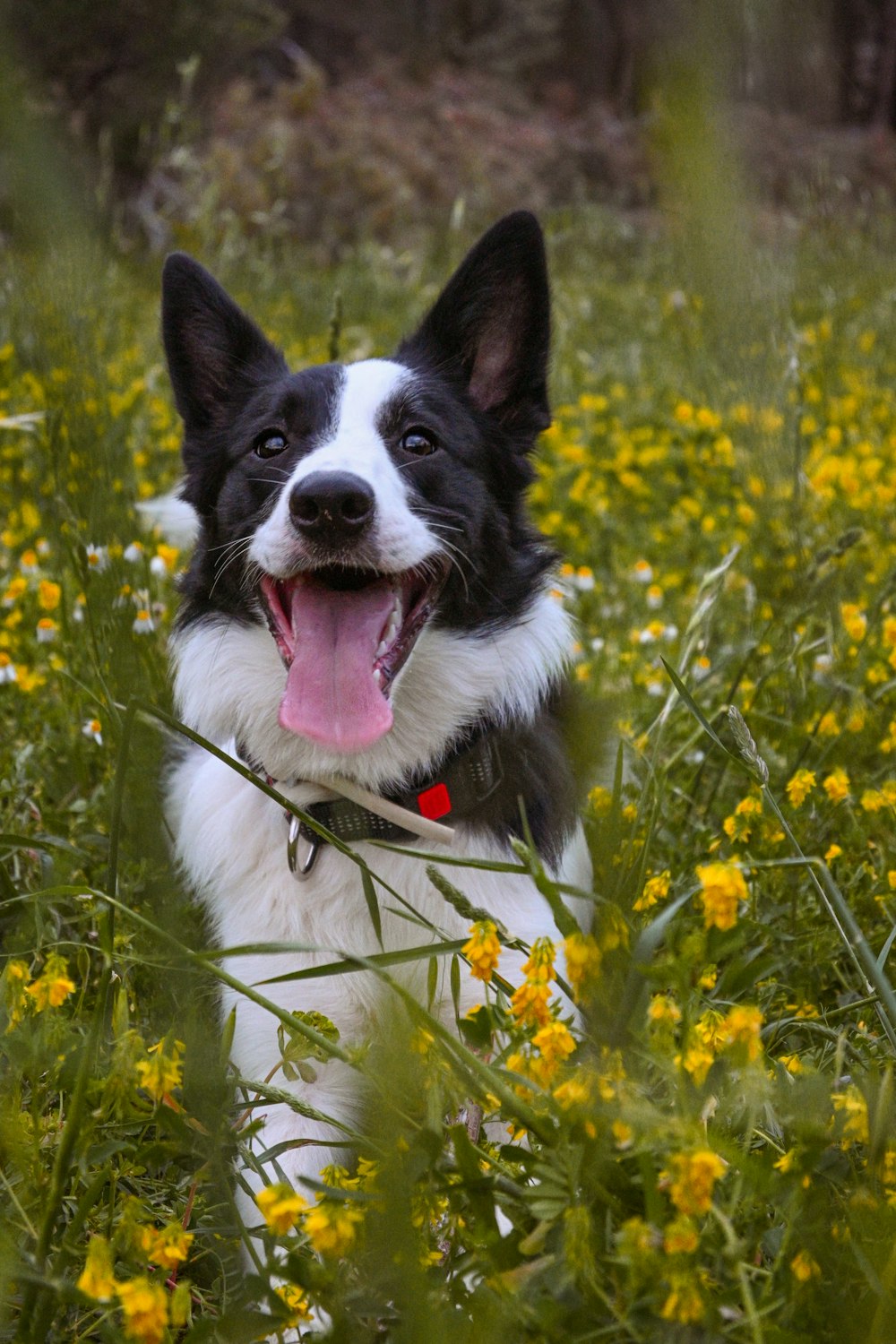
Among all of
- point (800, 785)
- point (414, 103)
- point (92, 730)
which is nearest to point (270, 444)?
point (92, 730)

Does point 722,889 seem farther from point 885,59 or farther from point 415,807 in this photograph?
point 415,807

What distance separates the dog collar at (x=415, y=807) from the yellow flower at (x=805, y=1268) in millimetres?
1215

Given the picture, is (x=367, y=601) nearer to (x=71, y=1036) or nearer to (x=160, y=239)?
(x=71, y=1036)

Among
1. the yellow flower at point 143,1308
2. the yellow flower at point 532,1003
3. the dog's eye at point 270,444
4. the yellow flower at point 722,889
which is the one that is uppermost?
the dog's eye at point 270,444

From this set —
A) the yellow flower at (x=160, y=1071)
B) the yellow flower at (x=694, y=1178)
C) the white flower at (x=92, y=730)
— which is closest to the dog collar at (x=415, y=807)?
the white flower at (x=92, y=730)

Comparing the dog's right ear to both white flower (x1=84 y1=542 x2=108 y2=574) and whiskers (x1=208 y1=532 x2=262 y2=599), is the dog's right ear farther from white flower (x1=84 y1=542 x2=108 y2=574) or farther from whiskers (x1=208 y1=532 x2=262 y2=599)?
white flower (x1=84 y1=542 x2=108 y2=574)

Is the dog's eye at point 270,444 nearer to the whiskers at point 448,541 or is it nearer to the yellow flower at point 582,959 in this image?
the whiskers at point 448,541

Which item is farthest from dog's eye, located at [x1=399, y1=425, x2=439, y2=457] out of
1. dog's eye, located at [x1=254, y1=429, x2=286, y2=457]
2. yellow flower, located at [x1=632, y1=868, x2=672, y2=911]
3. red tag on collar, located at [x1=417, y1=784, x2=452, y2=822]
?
yellow flower, located at [x1=632, y1=868, x2=672, y2=911]

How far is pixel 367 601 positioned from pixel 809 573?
3.40 feet

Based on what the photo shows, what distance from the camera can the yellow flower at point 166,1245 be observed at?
126cm

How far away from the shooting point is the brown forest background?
57 centimetres

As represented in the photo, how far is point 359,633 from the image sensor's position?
245 centimetres

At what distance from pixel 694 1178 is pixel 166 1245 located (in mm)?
585

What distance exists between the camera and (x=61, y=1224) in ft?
5.83
